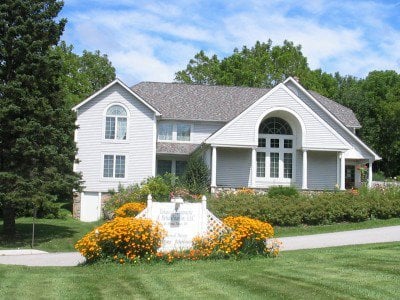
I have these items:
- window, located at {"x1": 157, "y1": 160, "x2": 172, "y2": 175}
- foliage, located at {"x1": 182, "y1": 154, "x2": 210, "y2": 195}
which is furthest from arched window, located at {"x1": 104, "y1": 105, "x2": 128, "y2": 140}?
foliage, located at {"x1": 182, "y1": 154, "x2": 210, "y2": 195}

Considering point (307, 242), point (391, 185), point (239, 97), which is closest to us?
point (307, 242)

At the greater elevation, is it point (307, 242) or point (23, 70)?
point (23, 70)

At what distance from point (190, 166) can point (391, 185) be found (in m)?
10.1

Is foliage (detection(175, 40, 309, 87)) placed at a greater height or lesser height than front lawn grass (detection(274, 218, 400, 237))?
greater

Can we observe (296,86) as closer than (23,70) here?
No

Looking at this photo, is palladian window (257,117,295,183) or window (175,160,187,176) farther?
window (175,160,187,176)

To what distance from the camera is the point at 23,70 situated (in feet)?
70.4

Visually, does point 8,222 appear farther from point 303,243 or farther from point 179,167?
point 179,167

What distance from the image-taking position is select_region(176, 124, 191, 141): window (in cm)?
3547

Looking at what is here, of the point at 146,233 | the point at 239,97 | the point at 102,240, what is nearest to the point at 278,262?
the point at 146,233

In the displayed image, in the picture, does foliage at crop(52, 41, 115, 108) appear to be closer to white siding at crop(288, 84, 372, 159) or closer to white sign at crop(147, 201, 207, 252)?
white siding at crop(288, 84, 372, 159)

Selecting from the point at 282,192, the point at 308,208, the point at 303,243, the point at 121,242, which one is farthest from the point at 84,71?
the point at 121,242

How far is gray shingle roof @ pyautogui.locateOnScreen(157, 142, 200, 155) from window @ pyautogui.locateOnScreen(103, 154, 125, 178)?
2377mm

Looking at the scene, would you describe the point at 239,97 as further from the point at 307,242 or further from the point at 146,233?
the point at 146,233
